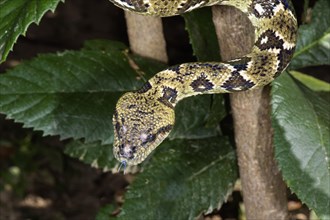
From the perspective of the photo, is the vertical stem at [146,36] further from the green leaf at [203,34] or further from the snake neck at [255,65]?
the snake neck at [255,65]

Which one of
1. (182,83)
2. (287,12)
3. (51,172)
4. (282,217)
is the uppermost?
(287,12)

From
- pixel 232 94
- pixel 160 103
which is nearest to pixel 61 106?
pixel 160 103

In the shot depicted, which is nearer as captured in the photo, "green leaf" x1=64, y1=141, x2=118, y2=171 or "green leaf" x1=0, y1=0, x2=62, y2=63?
"green leaf" x1=0, y1=0, x2=62, y2=63

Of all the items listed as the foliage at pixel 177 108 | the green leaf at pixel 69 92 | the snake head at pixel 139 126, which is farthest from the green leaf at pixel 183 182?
the snake head at pixel 139 126

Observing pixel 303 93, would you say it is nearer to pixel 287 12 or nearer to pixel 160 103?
pixel 287 12

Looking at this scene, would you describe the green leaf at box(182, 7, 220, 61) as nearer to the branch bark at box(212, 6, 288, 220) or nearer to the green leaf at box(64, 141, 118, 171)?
the branch bark at box(212, 6, 288, 220)

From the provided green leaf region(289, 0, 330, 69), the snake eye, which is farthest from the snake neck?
green leaf region(289, 0, 330, 69)

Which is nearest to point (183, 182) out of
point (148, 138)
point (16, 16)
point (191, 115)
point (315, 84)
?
point (191, 115)
